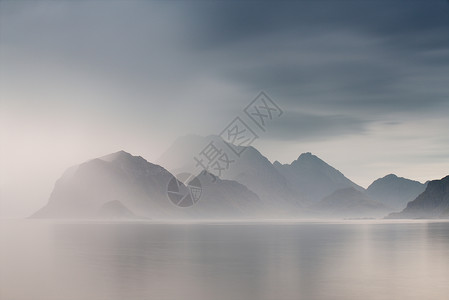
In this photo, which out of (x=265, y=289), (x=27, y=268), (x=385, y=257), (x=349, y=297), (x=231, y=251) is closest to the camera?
(x=349, y=297)

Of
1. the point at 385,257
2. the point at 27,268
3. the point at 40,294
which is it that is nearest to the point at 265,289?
the point at 40,294

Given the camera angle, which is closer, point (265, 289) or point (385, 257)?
point (265, 289)

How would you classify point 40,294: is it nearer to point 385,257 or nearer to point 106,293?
point 106,293

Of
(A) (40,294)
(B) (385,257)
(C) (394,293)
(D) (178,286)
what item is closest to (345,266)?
(B) (385,257)

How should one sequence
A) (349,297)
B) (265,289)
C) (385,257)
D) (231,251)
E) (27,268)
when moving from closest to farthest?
(349,297)
(265,289)
(27,268)
(385,257)
(231,251)

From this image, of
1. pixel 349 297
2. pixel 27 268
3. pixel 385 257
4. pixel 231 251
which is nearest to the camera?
pixel 349 297

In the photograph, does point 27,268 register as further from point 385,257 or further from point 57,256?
point 385,257

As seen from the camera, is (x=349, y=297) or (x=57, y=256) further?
(x=57, y=256)

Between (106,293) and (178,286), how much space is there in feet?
21.5

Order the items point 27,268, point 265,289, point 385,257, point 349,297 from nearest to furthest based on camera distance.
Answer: point 349,297 < point 265,289 < point 27,268 < point 385,257

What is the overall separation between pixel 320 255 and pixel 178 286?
3685cm

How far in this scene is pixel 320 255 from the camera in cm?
7881

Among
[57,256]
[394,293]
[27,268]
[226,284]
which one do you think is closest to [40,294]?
[226,284]

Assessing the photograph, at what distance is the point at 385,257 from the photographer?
75.9 metres
